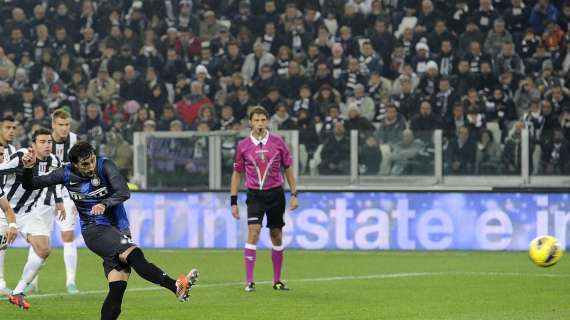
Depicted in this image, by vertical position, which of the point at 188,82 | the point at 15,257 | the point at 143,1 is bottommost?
the point at 15,257

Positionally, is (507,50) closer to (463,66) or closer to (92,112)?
(463,66)

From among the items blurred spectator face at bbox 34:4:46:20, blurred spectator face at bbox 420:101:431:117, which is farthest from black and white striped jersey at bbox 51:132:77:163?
blurred spectator face at bbox 34:4:46:20

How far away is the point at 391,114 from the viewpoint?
840 inches

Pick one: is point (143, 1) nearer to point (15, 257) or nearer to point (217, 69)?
point (217, 69)

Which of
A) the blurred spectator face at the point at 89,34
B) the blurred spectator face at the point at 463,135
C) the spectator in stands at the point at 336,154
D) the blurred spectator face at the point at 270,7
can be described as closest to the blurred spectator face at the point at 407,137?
the blurred spectator face at the point at 463,135

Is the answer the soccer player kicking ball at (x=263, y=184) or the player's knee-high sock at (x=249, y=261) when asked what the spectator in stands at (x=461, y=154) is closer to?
Answer: the soccer player kicking ball at (x=263, y=184)

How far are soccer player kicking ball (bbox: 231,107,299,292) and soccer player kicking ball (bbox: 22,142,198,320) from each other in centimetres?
439

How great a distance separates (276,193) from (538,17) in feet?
39.0

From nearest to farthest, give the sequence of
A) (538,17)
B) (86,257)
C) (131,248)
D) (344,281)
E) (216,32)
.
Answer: (131,248)
(344,281)
(86,257)
(538,17)
(216,32)

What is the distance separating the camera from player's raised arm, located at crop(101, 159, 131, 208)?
903cm

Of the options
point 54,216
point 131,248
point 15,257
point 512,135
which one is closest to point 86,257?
point 15,257

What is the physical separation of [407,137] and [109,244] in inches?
442

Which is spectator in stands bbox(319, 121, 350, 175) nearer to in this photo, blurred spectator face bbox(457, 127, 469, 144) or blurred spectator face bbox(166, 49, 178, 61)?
blurred spectator face bbox(457, 127, 469, 144)

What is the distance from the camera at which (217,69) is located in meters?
25.1
